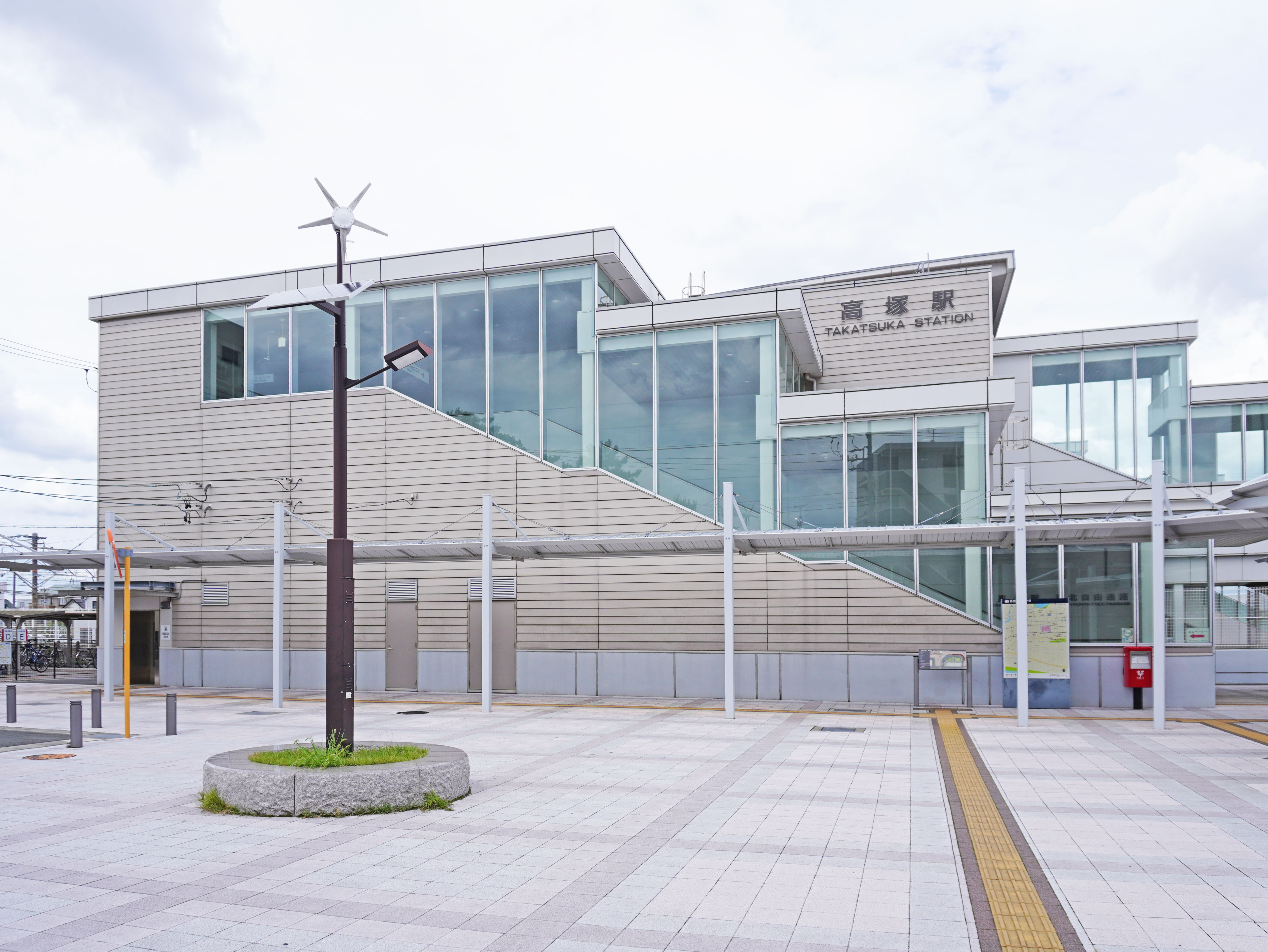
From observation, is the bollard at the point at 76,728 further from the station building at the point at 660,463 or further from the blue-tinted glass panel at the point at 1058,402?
the blue-tinted glass panel at the point at 1058,402

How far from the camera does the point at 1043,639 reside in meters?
19.3

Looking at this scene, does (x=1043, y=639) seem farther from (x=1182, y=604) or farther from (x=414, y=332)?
(x=414, y=332)

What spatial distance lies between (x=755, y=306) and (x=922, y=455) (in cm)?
502

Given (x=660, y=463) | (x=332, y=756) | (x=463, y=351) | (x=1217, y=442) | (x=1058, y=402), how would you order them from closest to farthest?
(x=332, y=756) < (x=660, y=463) < (x=463, y=351) < (x=1058, y=402) < (x=1217, y=442)

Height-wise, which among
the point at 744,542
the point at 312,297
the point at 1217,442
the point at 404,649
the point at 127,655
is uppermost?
the point at 312,297

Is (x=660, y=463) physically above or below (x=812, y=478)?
above

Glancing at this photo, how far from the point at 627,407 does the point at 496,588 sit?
547 cm

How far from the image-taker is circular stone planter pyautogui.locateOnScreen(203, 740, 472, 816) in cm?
984

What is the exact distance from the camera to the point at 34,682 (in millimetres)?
28359

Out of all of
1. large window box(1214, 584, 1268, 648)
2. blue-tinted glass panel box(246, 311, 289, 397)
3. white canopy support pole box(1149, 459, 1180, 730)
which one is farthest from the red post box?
blue-tinted glass panel box(246, 311, 289, 397)

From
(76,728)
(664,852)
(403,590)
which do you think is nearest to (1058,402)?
(403,590)

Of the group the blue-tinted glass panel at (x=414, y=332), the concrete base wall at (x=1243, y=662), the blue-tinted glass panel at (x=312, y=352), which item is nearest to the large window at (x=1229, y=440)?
the concrete base wall at (x=1243, y=662)

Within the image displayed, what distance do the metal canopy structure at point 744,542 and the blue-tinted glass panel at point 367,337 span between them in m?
4.75

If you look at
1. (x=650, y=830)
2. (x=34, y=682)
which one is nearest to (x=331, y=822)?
(x=650, y=830)
